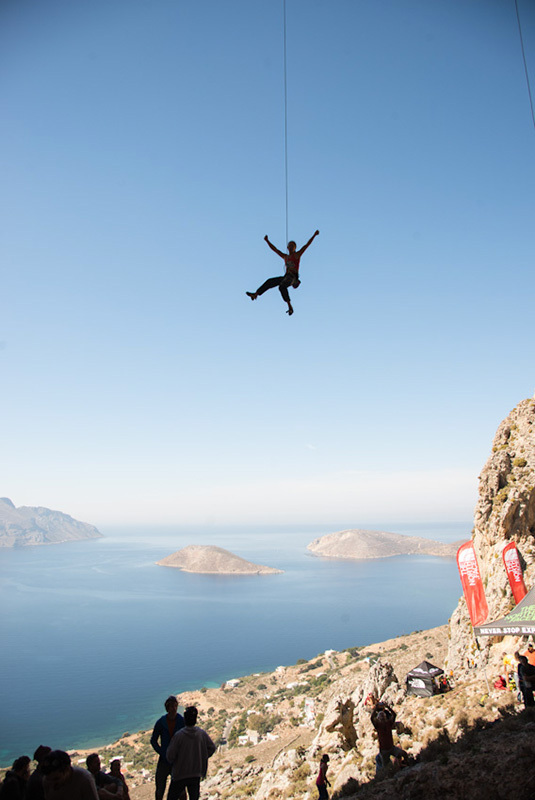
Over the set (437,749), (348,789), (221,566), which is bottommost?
(221,566)

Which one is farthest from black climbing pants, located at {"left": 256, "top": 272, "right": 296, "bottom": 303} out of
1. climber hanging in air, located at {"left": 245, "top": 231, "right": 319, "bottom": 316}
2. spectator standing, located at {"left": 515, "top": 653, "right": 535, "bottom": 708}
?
spectator standing, located at {"left": 515, "top": 653, "right": 535, "bottom": 708}

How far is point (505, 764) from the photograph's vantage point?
4617 mm

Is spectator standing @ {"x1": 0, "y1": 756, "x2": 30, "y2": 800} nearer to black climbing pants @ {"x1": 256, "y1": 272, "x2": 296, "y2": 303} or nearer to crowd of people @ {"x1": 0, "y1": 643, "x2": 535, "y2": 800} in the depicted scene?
crowd of people @ {"x1": 0, "y1": 643, "x2": 535, "y2": 800}

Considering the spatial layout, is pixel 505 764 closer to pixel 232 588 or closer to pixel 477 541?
pixel 477 541

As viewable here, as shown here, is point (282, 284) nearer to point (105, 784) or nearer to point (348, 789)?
point (105, 784)

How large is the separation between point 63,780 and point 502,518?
16.3 meters

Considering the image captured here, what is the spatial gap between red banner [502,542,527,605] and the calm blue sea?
5343cm

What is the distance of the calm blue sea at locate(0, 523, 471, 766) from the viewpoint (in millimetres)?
55969

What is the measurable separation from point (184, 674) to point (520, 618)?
7627cm

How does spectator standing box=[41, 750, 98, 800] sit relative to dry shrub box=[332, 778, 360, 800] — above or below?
above

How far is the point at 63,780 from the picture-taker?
2.72 meters

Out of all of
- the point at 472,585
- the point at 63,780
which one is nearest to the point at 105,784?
the point at 63,780

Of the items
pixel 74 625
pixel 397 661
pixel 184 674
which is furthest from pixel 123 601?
pixel 397 661

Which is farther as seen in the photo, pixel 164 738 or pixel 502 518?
pixel 502 518
